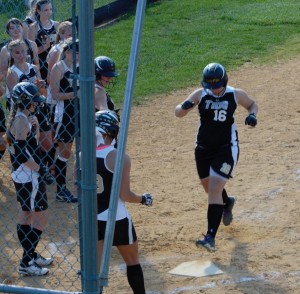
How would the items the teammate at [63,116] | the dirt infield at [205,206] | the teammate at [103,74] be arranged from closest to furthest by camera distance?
the dirt infield at [205,206] → the teammate at [103,74] → the teammate at [63,116]

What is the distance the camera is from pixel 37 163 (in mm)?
7359

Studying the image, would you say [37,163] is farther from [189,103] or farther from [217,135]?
[217,135]

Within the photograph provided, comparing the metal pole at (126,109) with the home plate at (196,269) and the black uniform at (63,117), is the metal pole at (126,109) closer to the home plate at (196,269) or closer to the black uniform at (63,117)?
the home plate at (196,269)

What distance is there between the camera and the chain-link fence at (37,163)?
7.17 metres

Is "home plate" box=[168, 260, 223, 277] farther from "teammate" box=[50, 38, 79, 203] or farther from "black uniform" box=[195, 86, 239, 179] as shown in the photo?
"teammate" box=[50, 38, 79, 203]

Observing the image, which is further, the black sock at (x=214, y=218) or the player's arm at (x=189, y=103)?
the player's arm at (x=189, y=103)

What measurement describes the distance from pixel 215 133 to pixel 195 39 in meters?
9.10

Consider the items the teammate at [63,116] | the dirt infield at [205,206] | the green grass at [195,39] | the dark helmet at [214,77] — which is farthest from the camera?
the green grass at [195,39]

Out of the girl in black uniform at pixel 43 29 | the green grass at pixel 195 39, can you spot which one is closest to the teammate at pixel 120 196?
the girl in black uniform at pixel 43 29

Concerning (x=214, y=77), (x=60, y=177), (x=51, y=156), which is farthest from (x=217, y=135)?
(x=51, y=156)

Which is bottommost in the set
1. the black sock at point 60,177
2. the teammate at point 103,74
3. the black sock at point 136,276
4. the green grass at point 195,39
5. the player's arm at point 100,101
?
the black sock at point 136,276

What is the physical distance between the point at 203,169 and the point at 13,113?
2.12 m

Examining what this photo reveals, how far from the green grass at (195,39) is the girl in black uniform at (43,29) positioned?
218cm

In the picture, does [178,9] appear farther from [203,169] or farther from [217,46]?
[203,169]
